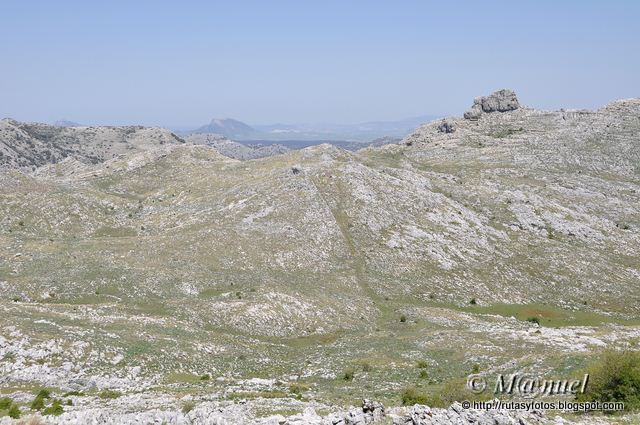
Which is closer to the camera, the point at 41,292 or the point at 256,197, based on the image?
the point at 41,292

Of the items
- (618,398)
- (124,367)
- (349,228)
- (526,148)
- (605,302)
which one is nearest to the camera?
(618,398)

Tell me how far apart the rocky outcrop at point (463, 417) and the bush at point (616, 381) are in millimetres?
5313

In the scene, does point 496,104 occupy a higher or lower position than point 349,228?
higher

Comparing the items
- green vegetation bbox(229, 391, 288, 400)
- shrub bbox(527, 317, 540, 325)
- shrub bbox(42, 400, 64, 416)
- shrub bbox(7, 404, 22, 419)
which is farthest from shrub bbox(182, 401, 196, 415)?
shrub bbox(527, 317, 540, 325)

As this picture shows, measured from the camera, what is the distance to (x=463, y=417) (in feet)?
80.8

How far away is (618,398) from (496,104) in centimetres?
19132

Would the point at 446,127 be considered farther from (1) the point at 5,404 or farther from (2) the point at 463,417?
(1) the point at 5,404

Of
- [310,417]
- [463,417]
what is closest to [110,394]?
[310,417]

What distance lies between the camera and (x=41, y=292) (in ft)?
193

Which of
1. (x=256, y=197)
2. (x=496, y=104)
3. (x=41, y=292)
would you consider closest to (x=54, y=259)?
(x=41, y=292)

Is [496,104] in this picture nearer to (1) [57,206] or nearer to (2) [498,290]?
(2) [498,290]

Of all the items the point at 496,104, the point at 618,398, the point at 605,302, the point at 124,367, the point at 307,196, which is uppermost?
the point at 496,104

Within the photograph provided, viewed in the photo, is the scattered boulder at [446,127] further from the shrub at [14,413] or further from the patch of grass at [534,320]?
the shrub at [14,413]

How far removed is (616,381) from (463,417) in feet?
36.7
